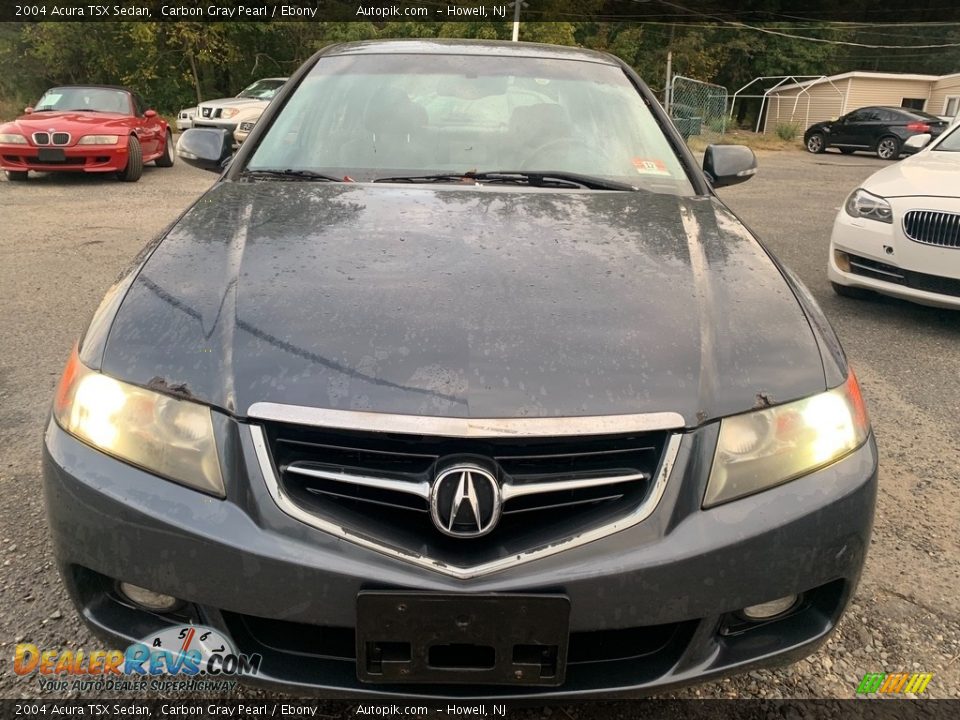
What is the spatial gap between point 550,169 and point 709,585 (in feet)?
5.21

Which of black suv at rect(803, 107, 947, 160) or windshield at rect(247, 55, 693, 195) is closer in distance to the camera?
windshield at rect(247, 55, 693, 195)

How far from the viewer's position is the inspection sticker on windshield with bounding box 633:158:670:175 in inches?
99.2

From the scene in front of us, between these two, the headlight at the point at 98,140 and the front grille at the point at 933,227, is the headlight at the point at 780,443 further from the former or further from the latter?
the headlight at the point at 98,140

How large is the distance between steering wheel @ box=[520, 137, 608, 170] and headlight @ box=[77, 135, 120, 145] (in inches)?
345

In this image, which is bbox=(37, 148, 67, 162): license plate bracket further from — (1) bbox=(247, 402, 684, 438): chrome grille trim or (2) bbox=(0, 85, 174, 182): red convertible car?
(1) bbox=(247, 402, 684, 438): chrome grille trim

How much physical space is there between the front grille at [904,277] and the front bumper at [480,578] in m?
3.45

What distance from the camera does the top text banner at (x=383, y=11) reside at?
2367 cm

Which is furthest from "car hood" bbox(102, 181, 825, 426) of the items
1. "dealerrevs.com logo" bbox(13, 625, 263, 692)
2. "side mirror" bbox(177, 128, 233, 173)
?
"side mirror" bbox(177, 128, 233, 173)

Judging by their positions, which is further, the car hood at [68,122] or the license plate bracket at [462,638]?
the car hood at [68,122]

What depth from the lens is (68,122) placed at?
30.8 feet

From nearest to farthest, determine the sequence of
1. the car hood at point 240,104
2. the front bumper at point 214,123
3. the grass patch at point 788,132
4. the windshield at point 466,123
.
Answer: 1. the windshield at point 466,123
2. the front bumper at point 214,123
3. the car hood at point 240,104
4. the grass patch at point 788,132

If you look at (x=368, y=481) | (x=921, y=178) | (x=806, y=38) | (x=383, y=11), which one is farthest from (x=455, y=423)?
(x=806, y=38)

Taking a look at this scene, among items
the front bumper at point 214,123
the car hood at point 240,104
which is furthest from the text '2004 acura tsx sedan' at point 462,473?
the car hood at point 240,104

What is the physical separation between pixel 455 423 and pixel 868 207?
4331 mm
